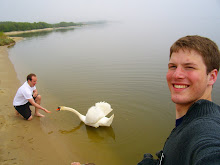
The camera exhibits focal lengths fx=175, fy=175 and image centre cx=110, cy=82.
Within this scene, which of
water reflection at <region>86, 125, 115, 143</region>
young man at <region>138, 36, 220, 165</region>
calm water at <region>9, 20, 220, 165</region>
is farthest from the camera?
water reflection at <region>86, 125, 115, 143</region>

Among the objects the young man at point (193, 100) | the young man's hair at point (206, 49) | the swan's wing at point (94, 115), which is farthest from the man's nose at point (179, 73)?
the swan's wing at point (94, 115)

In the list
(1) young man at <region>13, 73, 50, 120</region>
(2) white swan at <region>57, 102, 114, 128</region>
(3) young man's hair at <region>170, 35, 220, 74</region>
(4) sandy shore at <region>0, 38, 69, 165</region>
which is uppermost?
(3) young man's hair at <region>170, 35, 220, 74</region>

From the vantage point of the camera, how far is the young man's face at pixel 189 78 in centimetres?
156

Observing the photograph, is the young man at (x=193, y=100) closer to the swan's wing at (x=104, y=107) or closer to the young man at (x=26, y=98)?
the swan's wing at (x=104, y=107)

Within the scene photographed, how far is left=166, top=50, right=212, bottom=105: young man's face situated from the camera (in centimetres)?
156

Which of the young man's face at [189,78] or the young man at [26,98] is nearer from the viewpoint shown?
the young man's face at [189,78]

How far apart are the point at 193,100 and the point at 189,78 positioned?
0.69ft

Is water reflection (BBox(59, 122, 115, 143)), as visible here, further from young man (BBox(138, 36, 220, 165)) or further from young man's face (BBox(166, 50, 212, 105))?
young man's face (BBox(166, 50, 212, 105))

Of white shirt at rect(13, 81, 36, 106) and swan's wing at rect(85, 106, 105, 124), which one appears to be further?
white shirt at rect(13, 81, 36, 106)

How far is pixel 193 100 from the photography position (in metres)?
1.62

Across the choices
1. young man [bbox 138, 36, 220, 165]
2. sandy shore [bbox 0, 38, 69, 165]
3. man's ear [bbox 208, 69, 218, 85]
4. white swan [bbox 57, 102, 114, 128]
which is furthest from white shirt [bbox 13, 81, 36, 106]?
man's ear [bbox 208, 69, 218, 85]

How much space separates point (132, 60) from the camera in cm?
1474

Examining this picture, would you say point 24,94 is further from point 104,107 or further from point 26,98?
point 104,107

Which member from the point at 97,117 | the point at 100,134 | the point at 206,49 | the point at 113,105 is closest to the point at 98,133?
the point at 100,134
